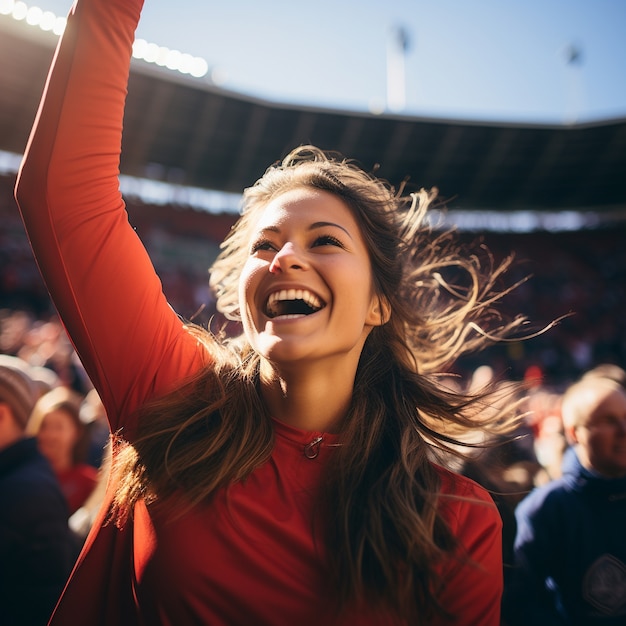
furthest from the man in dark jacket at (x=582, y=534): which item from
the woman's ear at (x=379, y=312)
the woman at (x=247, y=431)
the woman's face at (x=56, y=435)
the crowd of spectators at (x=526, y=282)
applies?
the crowd of spectators at (x=526, y=282)

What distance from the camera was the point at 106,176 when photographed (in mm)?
1224

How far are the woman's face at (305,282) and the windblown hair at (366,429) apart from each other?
0.47 feet

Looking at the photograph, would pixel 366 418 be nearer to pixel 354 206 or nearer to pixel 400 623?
pixel 400 623

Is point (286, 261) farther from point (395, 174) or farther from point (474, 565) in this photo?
point (395, 174)

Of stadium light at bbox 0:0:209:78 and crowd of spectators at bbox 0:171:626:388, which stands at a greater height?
stadium light at bbox 0:0:209:78

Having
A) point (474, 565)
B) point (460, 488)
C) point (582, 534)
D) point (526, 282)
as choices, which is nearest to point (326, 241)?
point (460, 488)

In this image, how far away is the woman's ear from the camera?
64.5 inches

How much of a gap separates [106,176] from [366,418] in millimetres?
896

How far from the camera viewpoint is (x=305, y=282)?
1.37 meters

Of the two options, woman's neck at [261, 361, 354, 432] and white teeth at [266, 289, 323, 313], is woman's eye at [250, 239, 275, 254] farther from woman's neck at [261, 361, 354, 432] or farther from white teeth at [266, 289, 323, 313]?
woman's neck at [261, 361, 354, 432]

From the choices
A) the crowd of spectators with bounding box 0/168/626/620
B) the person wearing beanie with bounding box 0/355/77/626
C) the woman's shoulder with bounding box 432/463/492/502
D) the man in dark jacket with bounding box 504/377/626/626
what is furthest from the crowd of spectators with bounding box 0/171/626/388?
the woman's shoulder with bounding box 432/463/492/502

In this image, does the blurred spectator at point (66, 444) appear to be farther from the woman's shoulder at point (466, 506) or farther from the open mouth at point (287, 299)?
the woman's shoulder at point (466, 506)

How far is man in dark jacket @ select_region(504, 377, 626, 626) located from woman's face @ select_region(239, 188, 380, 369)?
1516 mm

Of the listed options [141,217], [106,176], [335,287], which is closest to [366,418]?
[335,287]
